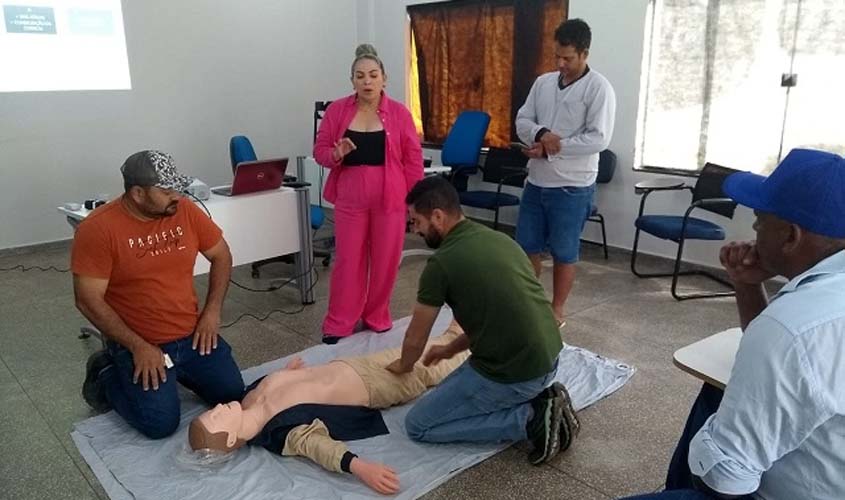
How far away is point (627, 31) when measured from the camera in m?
4.39

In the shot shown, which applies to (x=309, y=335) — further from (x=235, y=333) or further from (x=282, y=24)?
(x=282, y=24)

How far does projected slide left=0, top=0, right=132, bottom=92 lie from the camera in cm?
441

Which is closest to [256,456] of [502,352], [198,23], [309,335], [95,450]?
[95,450]

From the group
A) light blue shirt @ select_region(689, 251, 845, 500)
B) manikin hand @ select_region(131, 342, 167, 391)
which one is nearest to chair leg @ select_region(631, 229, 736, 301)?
light blue shirt @ select_region(689, 251, 845, 500)

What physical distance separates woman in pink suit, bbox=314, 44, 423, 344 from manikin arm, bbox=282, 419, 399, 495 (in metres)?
1.07

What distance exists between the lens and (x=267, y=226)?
3.43 meters

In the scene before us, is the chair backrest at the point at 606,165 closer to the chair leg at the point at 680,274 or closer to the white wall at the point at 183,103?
the chair leg at the point at 680,274

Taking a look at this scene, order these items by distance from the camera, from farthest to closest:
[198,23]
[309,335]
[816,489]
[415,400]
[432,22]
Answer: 1. [432,22]
2. [198,23]
3. [309,335]
4. [415,400]
5. [816,489]

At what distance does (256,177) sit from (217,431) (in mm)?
1693

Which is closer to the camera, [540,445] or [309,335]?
[540,445]

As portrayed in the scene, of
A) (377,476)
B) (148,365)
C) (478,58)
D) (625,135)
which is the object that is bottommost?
(377,476)

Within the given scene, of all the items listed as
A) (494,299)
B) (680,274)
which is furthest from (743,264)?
(680,274)

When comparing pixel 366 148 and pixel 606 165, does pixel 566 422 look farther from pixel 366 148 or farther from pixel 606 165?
pixel 606 165

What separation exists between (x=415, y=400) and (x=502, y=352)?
659 millimetres
